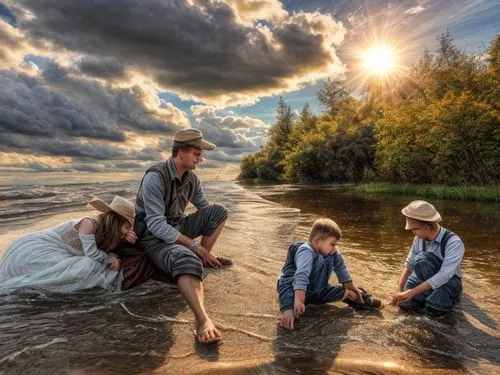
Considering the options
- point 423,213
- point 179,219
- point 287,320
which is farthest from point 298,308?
point 179,219

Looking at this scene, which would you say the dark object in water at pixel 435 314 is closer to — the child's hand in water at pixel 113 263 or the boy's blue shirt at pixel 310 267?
the boy's blue shirt at pixel 310 267

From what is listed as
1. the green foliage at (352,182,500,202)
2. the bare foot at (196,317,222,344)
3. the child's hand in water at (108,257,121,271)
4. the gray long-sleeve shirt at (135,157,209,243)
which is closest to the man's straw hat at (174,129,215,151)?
the gray long-sleeve shirt at (135,157,209,243)

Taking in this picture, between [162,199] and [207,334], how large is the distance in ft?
6.21

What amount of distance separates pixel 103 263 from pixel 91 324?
1.01 metres

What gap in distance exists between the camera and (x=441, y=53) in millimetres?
56125

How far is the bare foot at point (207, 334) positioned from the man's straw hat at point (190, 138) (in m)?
2.08

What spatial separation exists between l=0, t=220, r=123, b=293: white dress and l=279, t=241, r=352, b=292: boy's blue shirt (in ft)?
6.50

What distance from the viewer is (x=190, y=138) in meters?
4.42

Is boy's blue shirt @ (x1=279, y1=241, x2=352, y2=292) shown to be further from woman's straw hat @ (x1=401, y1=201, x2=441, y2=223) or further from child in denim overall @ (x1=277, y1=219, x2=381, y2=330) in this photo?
woman's straw hat @ (x1=401, y1=201, x2=441, y2=223)

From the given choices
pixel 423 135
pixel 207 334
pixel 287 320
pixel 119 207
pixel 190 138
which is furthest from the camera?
pixel 423 135

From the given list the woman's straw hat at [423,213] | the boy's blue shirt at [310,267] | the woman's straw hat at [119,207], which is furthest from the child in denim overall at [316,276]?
the woman's straw hat at [119,207]

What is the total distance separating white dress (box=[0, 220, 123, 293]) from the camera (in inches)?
160

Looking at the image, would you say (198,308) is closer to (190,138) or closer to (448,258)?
(190,138)

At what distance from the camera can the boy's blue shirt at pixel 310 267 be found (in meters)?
3.49
